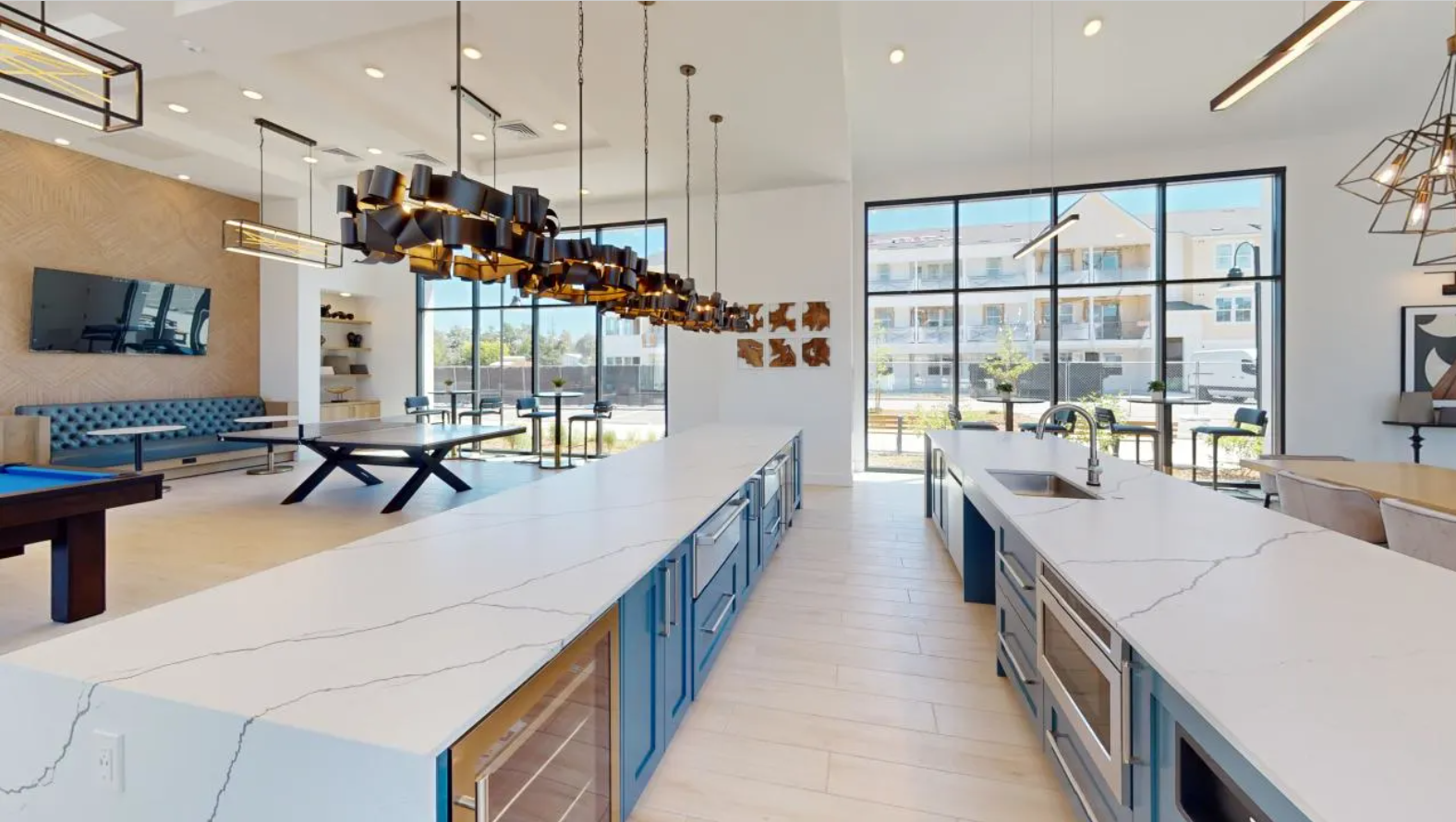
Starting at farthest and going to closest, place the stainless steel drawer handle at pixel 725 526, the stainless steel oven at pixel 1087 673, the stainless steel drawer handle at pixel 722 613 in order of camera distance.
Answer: the stainless steel drawer handle at pixel 722 613
the stainless steel drawer handle at pixel 725 526
the stainless steel oven at pixel 1087 673

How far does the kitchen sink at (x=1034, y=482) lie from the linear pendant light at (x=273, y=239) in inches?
228

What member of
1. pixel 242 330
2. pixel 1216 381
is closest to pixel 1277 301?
pixel 1216 381

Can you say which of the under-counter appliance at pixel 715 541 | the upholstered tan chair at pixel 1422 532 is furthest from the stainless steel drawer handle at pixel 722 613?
the upholstered tan chair at pixel 1422 532

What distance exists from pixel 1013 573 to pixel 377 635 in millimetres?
2030

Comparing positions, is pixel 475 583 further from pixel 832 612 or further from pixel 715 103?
pixel 715 103

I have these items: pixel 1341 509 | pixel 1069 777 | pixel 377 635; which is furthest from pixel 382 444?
pixel 1341 509

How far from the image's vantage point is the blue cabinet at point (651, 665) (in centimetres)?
155

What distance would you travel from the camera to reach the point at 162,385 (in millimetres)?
7062

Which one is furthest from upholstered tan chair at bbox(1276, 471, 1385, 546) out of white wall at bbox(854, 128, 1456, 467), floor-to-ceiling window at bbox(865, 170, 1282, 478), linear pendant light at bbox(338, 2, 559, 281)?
white wall at bbox(854, 128, 1456, 467)

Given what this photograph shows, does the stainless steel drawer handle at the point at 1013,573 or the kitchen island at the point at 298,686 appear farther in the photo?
A: the stainless steel drawer handle at the point at 1013,573

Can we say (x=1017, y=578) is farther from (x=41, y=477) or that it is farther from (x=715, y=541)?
(x=41, y=477)

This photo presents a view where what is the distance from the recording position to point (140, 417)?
22.0 feet

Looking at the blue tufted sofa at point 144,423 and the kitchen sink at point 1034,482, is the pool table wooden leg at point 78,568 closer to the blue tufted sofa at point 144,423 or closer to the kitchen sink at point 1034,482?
the blue tufted sofa at point 144,423

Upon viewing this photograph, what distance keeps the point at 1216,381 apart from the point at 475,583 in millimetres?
8353
